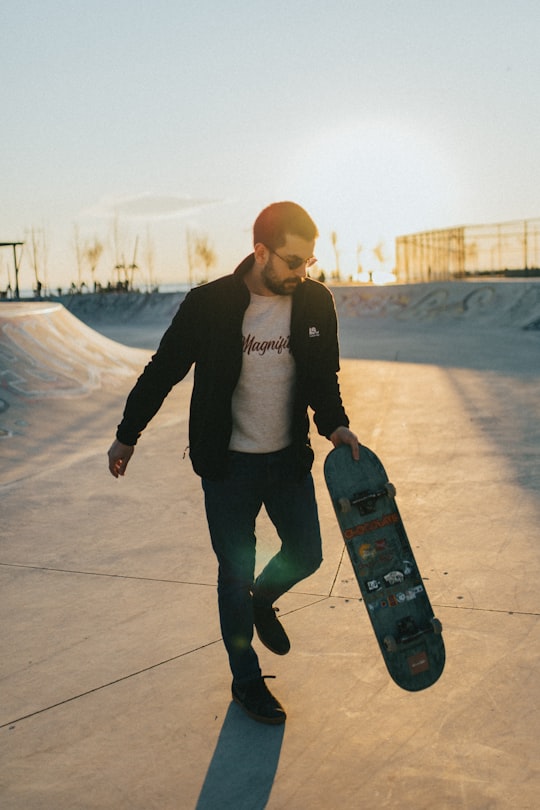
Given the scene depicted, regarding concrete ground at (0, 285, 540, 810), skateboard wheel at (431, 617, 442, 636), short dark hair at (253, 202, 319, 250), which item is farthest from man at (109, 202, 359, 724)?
skateboard wheel at (431, 617, 442, 636)

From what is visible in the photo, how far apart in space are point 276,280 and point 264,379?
1.13 ft

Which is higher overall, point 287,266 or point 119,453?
point 287,266

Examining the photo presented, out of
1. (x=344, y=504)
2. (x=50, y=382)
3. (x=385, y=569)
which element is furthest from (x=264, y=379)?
(x=50, y=382)

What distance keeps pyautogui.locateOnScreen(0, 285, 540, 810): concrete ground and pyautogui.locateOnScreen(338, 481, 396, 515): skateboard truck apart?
2.27 feet

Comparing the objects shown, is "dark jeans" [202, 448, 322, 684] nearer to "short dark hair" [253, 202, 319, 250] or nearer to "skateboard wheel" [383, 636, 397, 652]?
"skateboard wheel" [383, 636, 397, 652]

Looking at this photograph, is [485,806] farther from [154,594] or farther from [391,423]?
[391,423]

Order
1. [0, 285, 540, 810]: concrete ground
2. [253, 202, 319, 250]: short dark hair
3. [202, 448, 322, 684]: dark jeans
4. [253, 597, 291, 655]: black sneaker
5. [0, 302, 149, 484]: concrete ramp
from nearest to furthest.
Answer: [0, 285, 540, 810]: concrete ground, [253, 202, 319, 250]: short dark hair, [202, 448, 322, 684]: dark jeans, [253, 597, 291, 655]: black sneaker, [0, 302, 149, 484]: concrete ramp

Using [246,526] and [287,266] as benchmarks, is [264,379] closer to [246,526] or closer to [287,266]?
[287,266]

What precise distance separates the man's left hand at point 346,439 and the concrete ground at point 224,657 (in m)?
0.89

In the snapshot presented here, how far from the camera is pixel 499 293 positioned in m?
21.3

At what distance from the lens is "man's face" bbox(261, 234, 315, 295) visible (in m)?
2.63

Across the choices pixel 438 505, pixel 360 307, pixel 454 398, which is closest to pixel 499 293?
pixel 360 307

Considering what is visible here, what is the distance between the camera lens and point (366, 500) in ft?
9.16

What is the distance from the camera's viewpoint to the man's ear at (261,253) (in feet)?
8.69
